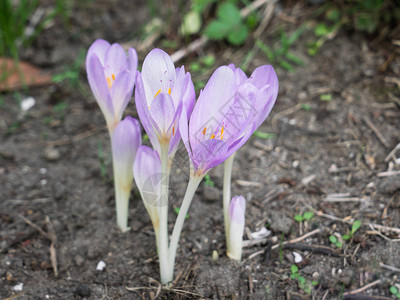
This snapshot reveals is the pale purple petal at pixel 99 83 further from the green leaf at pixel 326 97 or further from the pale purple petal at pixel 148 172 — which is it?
the green leaf at pixel 326 97

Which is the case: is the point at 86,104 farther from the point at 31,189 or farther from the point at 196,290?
the point at 196,290

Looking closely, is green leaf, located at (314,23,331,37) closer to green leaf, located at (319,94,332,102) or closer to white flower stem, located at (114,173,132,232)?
green leaf, located at (319,94,332,102)

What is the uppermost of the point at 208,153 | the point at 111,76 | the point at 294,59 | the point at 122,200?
the point at 111,76

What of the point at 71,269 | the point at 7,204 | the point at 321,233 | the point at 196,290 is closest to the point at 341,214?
the point at 321,233

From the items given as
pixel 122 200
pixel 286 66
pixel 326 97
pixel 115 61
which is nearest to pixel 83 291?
pixel 122 200

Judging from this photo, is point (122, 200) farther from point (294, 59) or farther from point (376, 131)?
point (294, 59)

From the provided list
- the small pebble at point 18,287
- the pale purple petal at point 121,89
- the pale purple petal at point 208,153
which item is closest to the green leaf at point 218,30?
the pale purple petal at point 121,89
